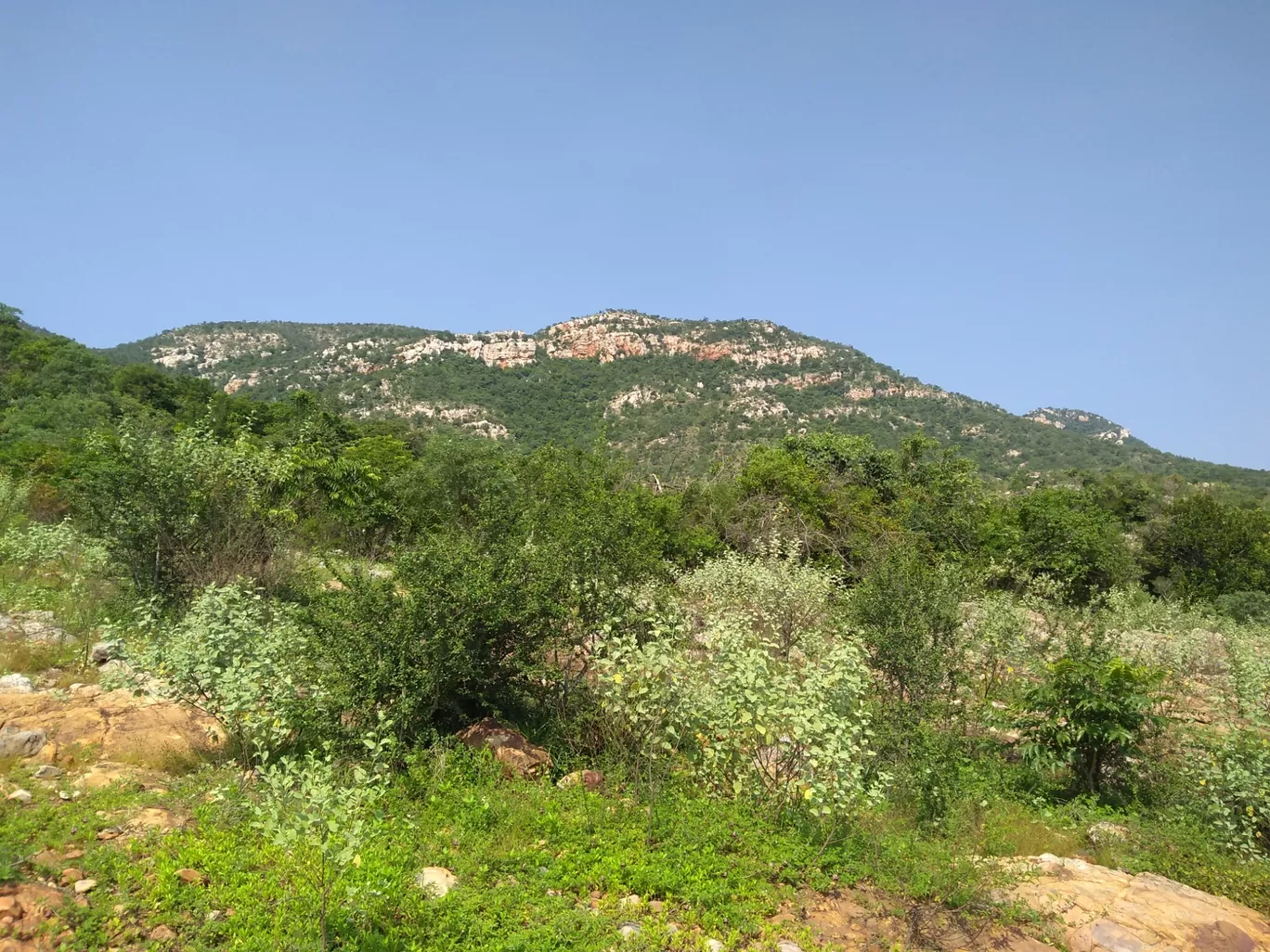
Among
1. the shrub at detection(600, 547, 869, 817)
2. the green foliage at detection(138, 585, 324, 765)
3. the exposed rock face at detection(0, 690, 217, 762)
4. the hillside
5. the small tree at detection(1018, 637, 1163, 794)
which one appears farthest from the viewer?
the hillside

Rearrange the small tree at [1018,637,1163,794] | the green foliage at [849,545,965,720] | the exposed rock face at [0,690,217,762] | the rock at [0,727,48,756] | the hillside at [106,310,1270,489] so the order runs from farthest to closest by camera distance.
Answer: the hillside at [106,310,1270,489] → the green foliage at [849,545,965,720] → the small tree at [1018,637,1163,794] → the exposed rock face at [0,690,217,762] → the rock at [0,727,48,756]

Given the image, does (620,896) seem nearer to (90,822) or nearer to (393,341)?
(90,822)

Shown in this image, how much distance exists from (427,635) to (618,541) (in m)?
2.78

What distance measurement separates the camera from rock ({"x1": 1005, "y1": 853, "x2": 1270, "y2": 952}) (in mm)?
5168

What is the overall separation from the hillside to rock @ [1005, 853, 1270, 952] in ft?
178

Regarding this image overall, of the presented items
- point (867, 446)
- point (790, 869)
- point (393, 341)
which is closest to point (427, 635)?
point (790, 869)

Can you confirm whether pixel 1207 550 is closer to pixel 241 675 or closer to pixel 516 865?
pixel 516 865

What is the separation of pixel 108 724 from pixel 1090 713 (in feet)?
38.3

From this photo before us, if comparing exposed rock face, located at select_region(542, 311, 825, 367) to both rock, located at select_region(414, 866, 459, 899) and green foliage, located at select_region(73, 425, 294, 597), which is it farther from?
rock, located at select_region(414, 866, 459, 899)

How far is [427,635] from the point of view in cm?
762

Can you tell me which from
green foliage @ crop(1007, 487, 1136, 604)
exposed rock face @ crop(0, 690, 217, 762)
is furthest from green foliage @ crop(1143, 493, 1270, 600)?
exposed rock face @ crop(0, 690, 217, 762)

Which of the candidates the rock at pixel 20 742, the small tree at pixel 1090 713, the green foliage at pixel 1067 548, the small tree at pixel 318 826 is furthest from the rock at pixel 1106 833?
the green foliage at pixel 1067 548

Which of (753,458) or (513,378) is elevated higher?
(513,378)

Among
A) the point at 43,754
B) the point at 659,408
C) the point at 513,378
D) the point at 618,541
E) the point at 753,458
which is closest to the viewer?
the point at 43,754
